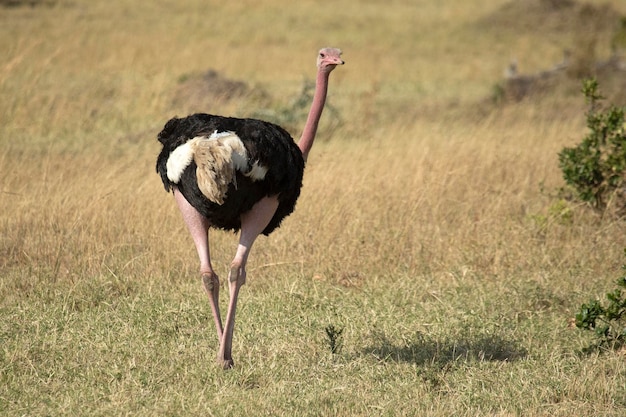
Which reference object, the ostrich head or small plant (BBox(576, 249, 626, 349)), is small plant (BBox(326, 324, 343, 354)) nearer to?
small plant (BBox(576, 249, 626, 349))

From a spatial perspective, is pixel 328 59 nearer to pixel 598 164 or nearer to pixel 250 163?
pixel 250 163

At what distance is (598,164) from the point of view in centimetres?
757

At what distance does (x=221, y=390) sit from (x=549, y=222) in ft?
12.6

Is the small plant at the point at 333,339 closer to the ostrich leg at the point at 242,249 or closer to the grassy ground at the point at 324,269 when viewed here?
the grassy ground at the point at 324,269

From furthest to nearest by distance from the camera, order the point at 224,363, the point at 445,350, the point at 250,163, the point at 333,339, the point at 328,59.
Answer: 1. the point at 328,59
2. the point at 445,350
3. the point at 333,339
4. the point at 224,363
5. the point at 250,163

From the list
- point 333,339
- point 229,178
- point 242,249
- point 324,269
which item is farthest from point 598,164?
point 229,178

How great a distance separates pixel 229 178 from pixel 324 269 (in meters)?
2.39

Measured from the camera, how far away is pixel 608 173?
7.66m

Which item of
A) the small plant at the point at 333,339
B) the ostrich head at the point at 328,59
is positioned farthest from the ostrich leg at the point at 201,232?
the ostrich head at the point at 328,59

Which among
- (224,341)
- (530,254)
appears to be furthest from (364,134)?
(224,341)

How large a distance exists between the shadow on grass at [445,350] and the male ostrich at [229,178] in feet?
3.00

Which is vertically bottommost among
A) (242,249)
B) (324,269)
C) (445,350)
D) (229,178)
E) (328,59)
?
(445,350)

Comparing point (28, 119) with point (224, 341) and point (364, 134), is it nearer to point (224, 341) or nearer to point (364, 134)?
point (364, 134)

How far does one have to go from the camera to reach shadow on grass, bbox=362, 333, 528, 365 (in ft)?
Answer: 17.0
